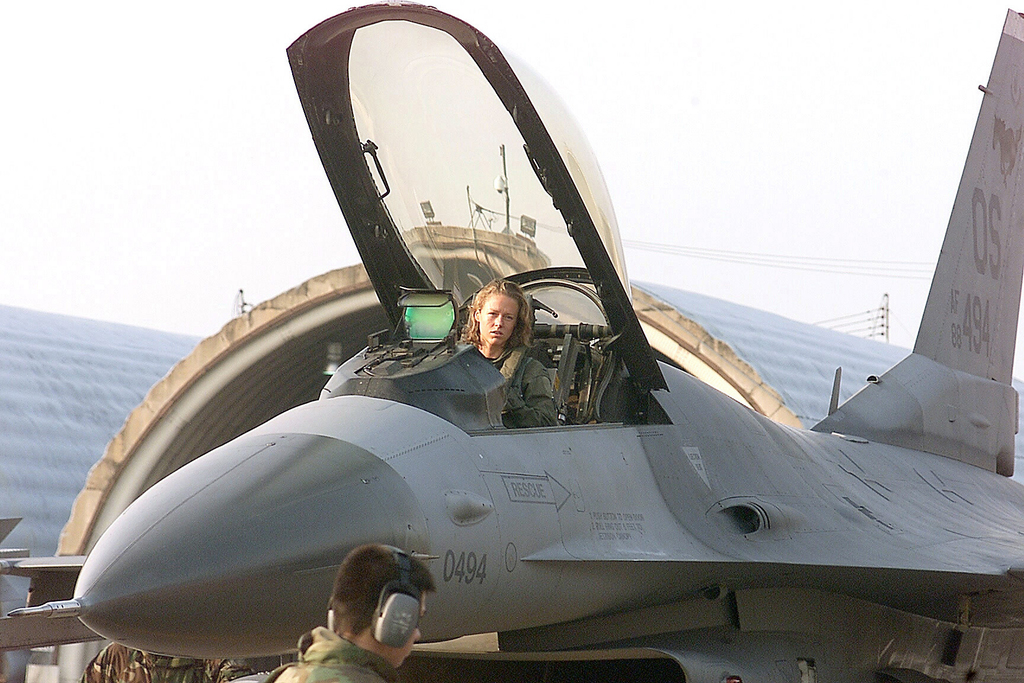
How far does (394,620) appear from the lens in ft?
8.21

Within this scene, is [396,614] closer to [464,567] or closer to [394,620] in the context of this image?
[394,620]

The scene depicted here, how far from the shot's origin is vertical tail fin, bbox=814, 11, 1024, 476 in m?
8.18

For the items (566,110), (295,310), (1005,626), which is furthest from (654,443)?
(295,310)

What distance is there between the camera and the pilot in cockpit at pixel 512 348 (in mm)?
4953

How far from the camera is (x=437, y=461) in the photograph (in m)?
4.04

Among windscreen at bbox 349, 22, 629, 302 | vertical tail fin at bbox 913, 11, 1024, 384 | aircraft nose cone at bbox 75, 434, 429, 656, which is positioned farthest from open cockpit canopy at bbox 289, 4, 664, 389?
vertical tail fin at bbox 913, 11, 1024, 384

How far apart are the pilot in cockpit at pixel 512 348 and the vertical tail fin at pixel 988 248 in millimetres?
4469

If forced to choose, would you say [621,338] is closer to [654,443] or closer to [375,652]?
[654,443]

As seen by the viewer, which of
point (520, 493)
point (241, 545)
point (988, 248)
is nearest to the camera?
point (241, 545)

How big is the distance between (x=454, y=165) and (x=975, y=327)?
516 centimetres

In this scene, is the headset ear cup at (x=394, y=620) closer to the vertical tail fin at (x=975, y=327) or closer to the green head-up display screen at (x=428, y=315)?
the green head-up display screen at (x=428, y=315)

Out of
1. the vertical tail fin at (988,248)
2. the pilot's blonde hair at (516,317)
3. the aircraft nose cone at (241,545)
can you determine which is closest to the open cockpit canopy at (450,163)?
the pilot's blonde hair at (516,317)

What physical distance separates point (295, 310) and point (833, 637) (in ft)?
24.2

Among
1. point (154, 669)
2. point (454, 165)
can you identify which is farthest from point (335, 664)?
point (154, 669)
